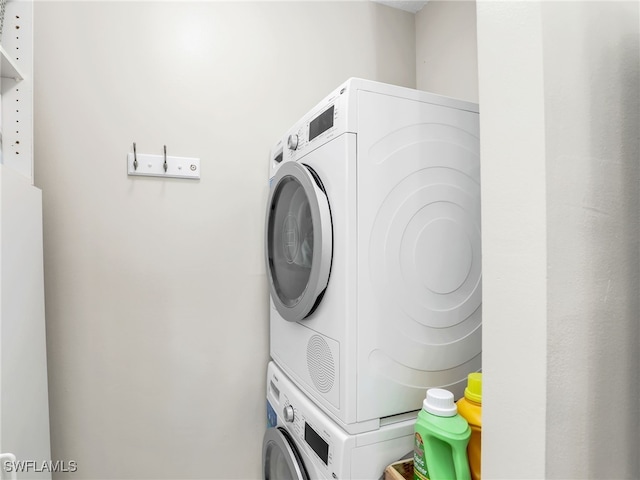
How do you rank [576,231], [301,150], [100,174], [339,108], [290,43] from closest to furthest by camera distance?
[576,231], [339,108], [301,150], [100,174], [290,43]

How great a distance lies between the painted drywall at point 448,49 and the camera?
1691 mm

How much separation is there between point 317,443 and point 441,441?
1.23ft

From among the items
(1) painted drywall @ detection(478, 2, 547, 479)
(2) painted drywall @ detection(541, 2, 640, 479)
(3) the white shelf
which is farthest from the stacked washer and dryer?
(3) the white shelf

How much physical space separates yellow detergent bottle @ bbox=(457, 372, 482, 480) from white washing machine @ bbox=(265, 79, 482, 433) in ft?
0.53

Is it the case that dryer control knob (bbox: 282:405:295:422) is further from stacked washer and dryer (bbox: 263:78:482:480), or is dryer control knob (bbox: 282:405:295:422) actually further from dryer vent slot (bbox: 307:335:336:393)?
dryer vent slot (bbox: 307:335:336:393)

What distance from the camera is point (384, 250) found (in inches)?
40.8

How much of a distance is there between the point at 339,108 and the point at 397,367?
78 centimetres

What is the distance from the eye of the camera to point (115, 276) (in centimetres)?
149

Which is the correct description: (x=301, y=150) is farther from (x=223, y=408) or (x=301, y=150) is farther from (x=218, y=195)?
(x=223, y=408)

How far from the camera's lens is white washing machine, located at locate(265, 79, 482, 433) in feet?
3.28

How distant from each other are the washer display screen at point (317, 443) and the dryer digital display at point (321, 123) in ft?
3.10

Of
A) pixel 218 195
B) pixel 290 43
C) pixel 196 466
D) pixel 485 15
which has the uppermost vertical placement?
pixel 290 43

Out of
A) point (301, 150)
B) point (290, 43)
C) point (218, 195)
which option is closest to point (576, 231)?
point (301, 150)

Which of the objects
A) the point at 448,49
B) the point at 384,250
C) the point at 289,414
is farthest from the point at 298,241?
the point at 448,49
